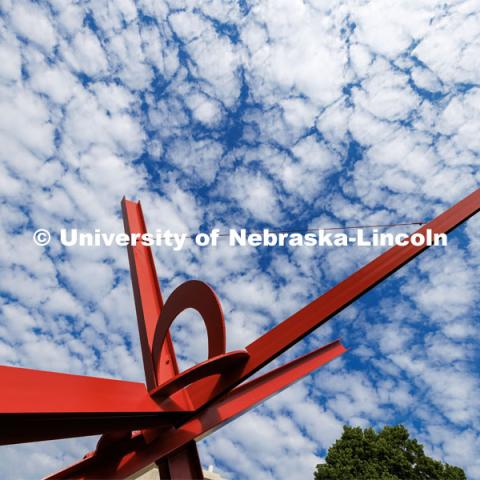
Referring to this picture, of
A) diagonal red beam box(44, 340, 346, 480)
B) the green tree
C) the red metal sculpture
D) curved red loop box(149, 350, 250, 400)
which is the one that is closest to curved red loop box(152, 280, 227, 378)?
the red metal sculpture

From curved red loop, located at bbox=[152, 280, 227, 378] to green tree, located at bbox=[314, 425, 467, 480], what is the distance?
43.5 feet

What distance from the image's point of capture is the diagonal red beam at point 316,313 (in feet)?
15.7

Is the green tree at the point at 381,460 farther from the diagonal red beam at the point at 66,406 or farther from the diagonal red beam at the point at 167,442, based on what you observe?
the diagonal red beam at the point at 66,406

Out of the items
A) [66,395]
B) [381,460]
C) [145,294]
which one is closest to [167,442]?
[66,395]

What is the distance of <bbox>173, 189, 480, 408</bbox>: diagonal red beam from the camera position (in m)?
4.78

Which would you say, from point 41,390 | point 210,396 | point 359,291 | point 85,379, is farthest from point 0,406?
point 359,291

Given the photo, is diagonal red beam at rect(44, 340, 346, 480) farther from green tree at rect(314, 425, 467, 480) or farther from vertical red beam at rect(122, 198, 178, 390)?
green tree at rect(314, 425, 467, 480)

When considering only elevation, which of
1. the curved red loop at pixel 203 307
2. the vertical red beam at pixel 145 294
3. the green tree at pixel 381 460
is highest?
the vertical red beam at pixel 145 294

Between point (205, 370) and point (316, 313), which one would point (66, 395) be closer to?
point (205, 370)

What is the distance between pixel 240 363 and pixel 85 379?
1.86 m

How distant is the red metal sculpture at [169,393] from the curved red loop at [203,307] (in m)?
0.01

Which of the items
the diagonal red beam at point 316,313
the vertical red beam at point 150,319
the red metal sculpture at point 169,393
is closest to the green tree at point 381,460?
the red metal sculpture at point 169,393

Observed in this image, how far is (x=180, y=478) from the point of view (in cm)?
535

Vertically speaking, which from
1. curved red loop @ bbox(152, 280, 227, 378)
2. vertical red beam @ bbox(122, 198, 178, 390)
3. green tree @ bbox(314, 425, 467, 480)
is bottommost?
green tree @ bbox(314, 425, 467, 480)
